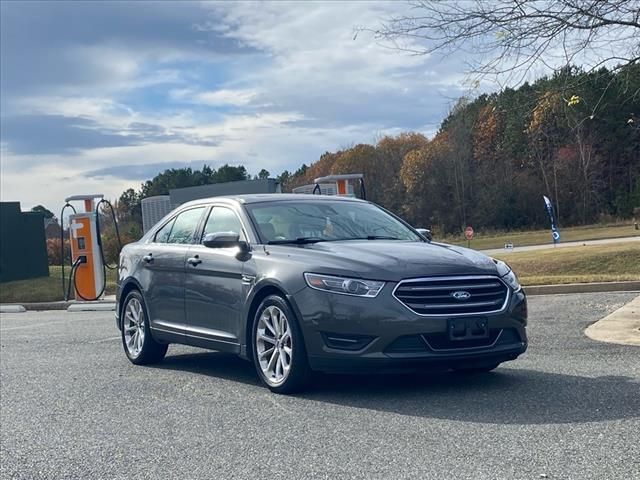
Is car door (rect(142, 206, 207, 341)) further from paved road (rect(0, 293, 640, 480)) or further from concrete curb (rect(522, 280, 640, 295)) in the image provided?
concrete curb (rect(522, 280, 640, 295))

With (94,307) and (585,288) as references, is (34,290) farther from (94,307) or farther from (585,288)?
(585,288)

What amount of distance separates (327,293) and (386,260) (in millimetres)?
510

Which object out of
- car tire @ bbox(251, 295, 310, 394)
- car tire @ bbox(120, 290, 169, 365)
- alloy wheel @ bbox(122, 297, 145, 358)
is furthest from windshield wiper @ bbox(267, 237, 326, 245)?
alloy wheel @ bbox(122, 297, 145, 358)

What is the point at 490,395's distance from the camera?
248 inches

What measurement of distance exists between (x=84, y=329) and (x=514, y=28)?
25.6 ft

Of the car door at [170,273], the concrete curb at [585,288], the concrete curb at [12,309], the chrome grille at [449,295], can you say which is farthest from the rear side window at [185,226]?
the concrete curb at [12,309]

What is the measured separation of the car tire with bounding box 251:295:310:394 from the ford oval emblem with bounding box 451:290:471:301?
119 cm

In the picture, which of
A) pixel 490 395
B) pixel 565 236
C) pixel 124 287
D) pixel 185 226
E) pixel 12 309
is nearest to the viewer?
pixel 490 395

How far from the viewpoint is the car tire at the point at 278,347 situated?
21.2 feet

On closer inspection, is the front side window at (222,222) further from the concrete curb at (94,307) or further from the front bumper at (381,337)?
the concrete curb at (94,307)

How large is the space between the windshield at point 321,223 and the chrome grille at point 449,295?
1.30 meters

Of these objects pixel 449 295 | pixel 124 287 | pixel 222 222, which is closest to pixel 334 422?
pixel 449 295

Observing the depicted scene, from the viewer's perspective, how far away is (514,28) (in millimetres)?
9648

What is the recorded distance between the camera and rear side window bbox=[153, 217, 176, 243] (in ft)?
29.0
